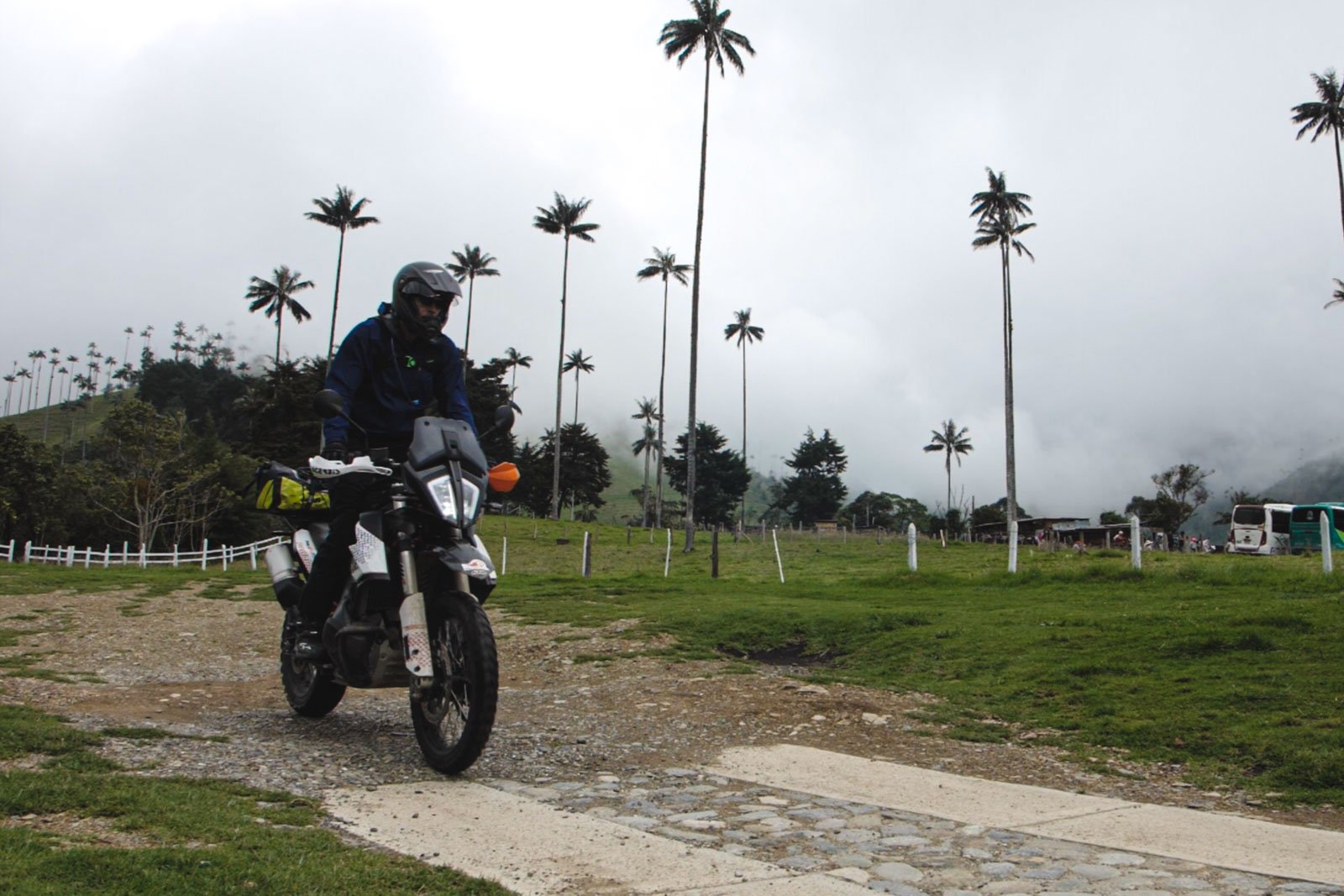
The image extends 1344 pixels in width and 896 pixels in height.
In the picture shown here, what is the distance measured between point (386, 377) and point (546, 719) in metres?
2.62

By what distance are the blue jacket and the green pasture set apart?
3.97 metres

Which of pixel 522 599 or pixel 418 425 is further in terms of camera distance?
pixel 522 599

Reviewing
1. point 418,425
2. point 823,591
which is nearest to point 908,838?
point 418,425

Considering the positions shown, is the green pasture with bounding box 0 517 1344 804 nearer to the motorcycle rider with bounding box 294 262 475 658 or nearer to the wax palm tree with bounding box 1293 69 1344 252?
the motorcycle rider with bounding box 294 262 475 658

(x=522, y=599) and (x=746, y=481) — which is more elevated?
(x=746, y=481)

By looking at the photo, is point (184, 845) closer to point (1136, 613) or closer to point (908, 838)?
point (908, 838)

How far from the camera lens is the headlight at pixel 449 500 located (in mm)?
4605

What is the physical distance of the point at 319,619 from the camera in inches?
217

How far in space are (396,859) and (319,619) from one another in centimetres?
258

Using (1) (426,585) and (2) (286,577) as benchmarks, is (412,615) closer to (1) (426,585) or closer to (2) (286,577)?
(1) (426,585)

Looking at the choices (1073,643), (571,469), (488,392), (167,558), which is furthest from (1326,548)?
(571,469)

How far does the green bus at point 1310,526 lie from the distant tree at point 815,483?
2559 inches

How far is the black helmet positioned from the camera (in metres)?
5.16

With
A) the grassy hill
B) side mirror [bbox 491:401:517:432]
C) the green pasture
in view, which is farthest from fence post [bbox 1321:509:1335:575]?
the grassy hill
